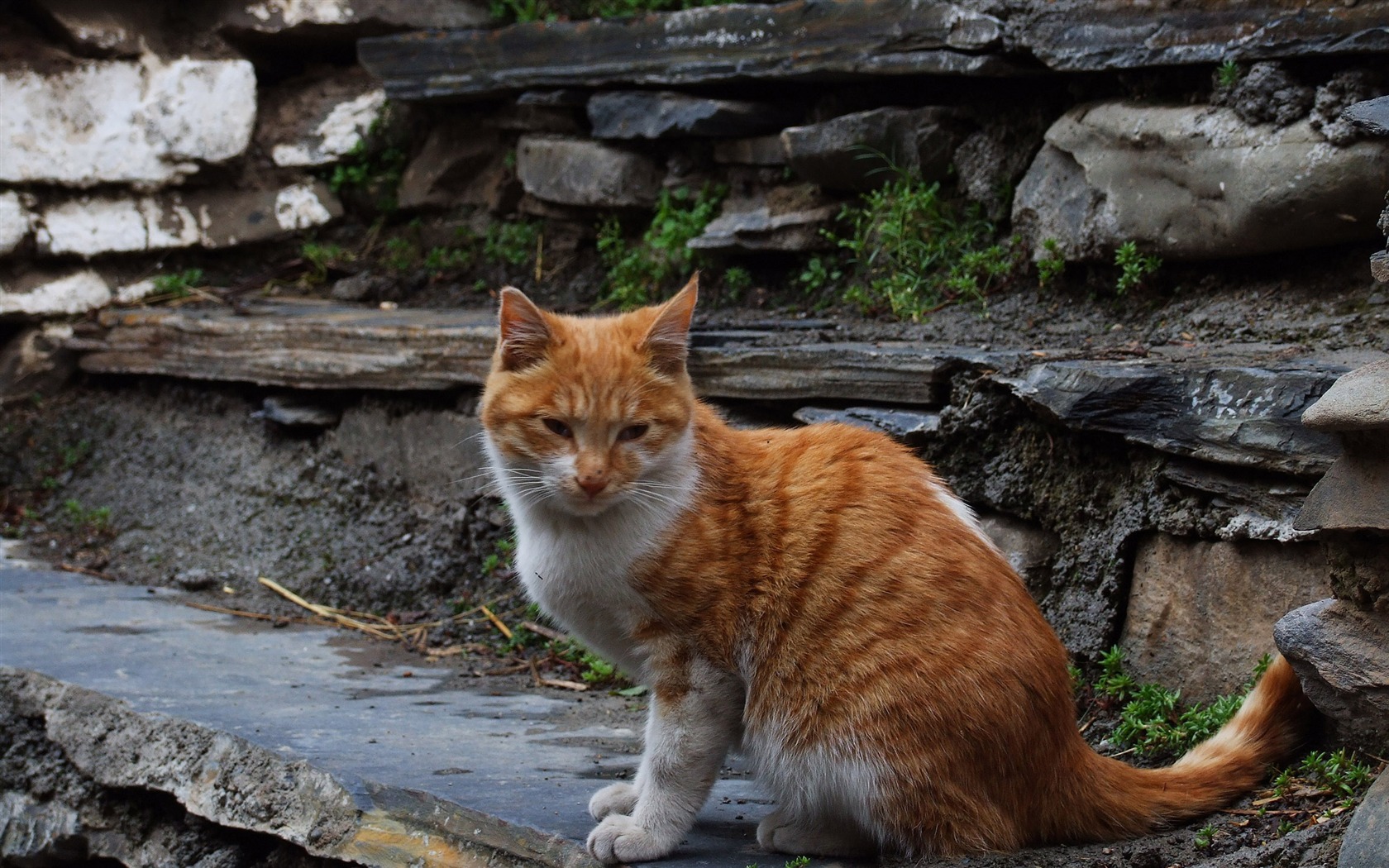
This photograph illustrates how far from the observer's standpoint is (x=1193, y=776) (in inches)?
Answer: 115

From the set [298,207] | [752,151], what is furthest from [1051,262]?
[298,207]

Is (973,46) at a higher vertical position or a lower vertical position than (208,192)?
higher

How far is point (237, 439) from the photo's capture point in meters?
6.16

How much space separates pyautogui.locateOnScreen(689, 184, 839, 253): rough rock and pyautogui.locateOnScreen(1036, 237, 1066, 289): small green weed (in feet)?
3.45

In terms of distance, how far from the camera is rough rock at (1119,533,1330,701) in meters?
3.20

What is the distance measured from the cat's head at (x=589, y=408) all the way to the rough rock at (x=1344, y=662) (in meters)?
1.43

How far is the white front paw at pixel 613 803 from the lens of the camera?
3.10 meters

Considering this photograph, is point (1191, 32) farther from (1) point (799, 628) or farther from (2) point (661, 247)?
(2) point (661, 247)

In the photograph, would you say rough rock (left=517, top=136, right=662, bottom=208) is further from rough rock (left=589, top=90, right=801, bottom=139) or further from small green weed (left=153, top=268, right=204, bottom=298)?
small green weed (left=153, top=268, right=204, bottom=298)

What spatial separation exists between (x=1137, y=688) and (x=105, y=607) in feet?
12.8

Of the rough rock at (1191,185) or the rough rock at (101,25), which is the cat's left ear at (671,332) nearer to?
the rough rock at (1191,185)

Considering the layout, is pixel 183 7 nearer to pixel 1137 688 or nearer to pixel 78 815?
pixel 78 815

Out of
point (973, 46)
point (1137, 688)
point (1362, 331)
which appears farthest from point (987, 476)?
point (973, 46)

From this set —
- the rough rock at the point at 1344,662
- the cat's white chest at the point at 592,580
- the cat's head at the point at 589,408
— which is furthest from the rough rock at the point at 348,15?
the rough rock at the point at 1344,662
